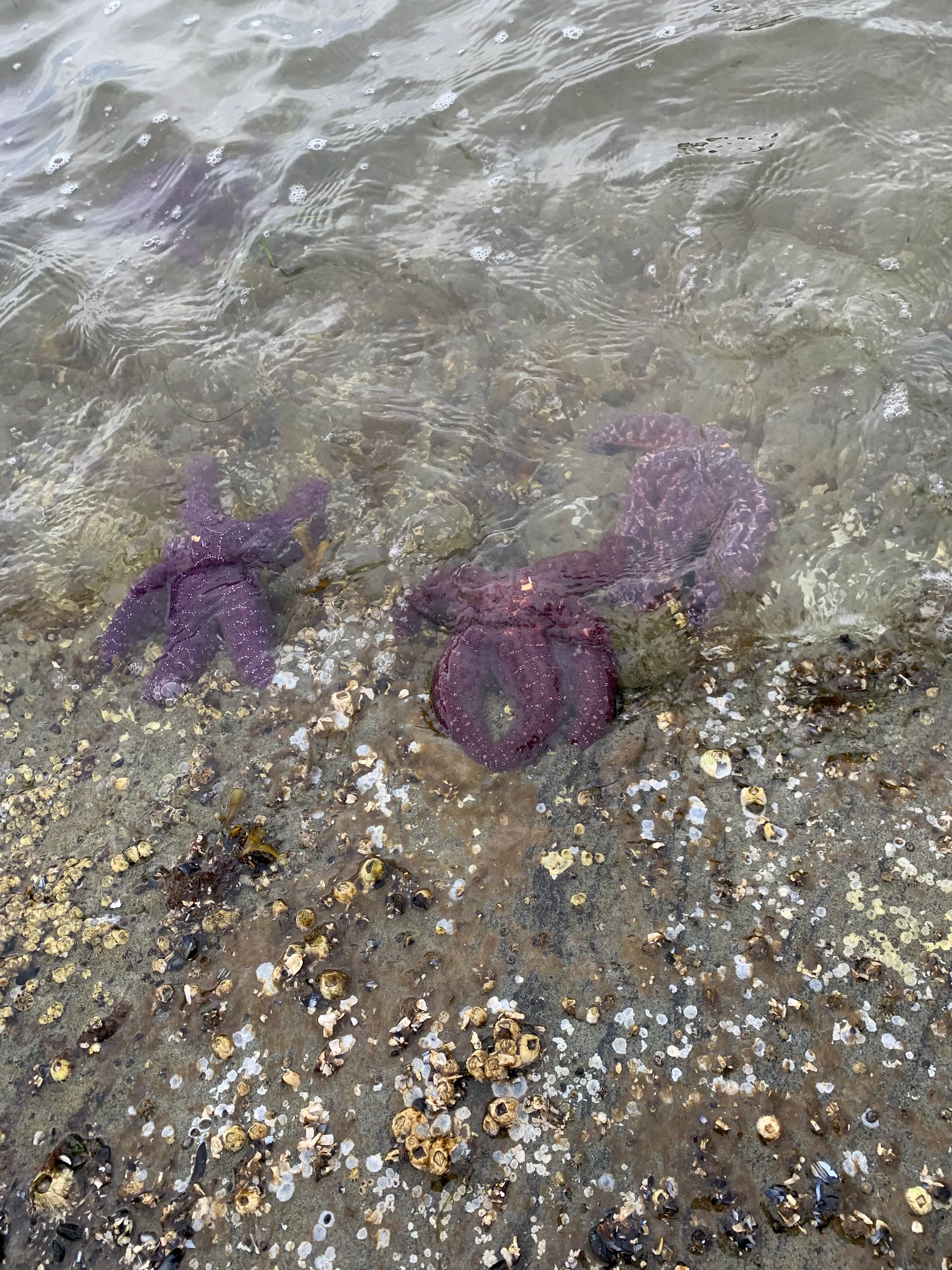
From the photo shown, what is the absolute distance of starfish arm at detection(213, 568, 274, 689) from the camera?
4906mm

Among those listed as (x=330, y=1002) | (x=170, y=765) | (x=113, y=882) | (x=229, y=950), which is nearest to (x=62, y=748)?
(x=170, y=765)

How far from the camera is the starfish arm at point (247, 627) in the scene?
491 centimetres

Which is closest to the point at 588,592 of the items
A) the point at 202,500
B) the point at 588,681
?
the point at 588,681

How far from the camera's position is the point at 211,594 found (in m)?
5.11

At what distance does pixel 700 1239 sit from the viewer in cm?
295

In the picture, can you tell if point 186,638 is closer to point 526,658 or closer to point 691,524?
point 526,658

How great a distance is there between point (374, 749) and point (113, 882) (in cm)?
149

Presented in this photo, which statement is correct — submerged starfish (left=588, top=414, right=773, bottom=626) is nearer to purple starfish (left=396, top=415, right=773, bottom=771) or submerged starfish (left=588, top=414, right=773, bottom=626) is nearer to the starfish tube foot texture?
purple starfish (left=396, top=415, right=773, bottom=771)

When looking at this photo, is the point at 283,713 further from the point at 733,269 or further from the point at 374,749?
the point at 733,269

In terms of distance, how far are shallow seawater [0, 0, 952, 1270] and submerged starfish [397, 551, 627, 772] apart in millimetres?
143

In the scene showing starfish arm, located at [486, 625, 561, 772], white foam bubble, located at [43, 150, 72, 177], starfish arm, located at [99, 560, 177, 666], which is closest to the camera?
starfish arm, located at [486, 625, 561, 772]

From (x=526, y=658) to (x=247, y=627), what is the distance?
1769mm

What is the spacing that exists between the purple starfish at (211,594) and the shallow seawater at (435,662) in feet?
0.54

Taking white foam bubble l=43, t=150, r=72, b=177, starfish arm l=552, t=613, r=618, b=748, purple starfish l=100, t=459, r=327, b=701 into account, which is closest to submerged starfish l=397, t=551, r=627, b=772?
starfish arm l=552, t=613, r=618, b=748
